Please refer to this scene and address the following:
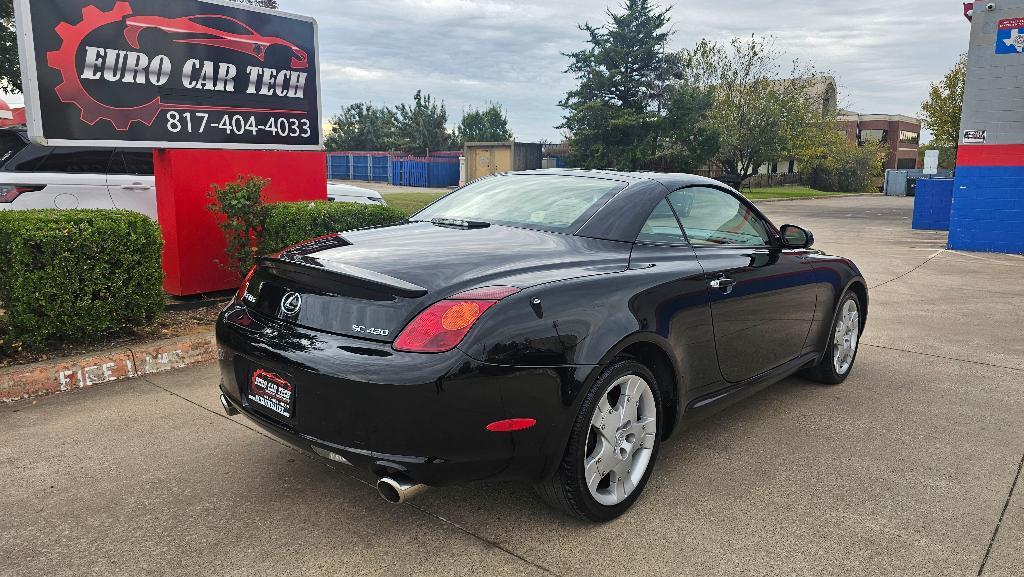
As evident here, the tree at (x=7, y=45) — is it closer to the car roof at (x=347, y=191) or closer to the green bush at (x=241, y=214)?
the car roof at (x=347, y=191)

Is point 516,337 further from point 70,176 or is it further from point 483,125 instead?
point 483,125

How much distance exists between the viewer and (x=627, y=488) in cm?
325

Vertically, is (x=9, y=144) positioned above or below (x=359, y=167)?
above

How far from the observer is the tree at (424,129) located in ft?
188

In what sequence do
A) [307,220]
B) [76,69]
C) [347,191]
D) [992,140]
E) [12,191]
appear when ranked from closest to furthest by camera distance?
Result: [76,69] < [307,220] < [12,191] < [347,191] < [992,140]

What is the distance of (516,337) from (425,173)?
41.0 metres

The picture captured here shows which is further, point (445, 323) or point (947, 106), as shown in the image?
point (947, 106)

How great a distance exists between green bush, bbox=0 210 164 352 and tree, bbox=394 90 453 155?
52174 mm

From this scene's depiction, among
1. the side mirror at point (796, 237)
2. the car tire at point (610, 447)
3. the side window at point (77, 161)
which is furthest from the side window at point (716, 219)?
the side window at point (77, 161)

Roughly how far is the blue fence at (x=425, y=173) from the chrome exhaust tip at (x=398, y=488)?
131 feet

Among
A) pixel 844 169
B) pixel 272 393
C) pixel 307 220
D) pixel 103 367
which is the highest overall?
pixel 844 169

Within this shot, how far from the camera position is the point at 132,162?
8.92 m

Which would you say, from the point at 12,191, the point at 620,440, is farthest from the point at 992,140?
the point at 12,191

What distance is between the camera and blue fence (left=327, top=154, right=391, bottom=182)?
156 feet
